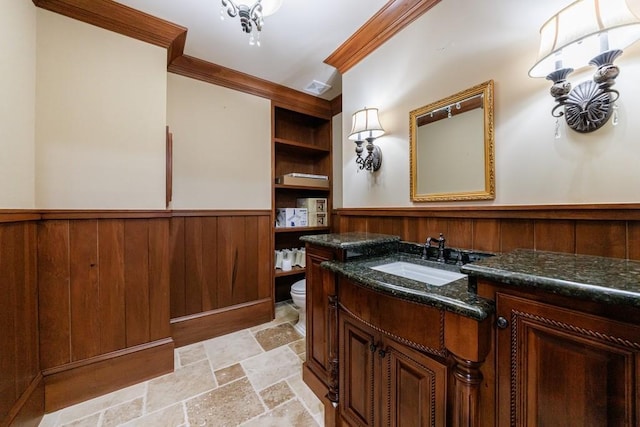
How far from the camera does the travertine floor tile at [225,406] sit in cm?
139

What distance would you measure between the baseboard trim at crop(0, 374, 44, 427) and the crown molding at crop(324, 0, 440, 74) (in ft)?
9.69

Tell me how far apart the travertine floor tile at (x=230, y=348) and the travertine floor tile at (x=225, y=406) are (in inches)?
11.2

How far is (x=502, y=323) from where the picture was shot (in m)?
0.74

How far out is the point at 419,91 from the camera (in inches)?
62.2

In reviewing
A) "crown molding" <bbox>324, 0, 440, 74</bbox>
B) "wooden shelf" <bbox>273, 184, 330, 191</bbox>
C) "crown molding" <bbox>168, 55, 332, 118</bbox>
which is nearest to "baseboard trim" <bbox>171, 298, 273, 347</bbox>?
"wooden shelf" <bbox>273, 184, 330, 191</bbox>

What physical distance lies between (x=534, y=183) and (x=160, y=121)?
2.32 metres

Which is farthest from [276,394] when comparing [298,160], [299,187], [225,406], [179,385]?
[298,160]

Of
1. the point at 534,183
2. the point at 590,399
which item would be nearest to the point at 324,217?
the point at 534,183

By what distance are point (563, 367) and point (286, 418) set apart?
4.53ft

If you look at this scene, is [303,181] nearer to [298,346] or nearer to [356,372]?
[298,346]

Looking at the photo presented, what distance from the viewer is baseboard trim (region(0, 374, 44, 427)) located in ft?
3.85

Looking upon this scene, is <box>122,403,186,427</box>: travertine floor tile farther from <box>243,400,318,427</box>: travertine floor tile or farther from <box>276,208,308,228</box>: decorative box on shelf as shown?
<box>276,208,308,228</box>: decorative box on shelf

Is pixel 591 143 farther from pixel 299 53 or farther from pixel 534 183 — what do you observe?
pixel 299 53

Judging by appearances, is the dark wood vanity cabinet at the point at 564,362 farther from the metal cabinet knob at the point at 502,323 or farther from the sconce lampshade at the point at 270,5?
the sconce lampshade at the point at 270,5
